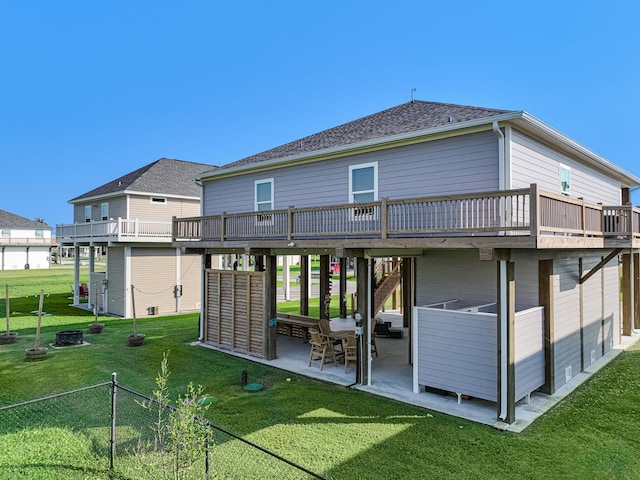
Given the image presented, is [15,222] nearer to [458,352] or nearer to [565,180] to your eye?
[458,352]

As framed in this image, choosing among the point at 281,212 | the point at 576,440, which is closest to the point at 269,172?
the point at 281,212

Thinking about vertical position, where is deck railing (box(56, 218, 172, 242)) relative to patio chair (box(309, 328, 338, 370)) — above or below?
above

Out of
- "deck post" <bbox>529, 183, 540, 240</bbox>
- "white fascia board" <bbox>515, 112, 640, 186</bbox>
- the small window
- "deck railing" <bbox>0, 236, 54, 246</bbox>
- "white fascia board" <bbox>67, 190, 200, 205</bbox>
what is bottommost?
"deck post" <bbox>529, 183, 540, 240</bbox>

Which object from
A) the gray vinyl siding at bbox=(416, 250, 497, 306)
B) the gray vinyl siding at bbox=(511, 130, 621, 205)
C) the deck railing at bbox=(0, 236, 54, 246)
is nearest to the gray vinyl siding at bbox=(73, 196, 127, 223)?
the gray vinyl siding at bbox=(416, 250, 497, 306)

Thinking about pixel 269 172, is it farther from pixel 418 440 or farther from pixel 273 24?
pixel 273 24

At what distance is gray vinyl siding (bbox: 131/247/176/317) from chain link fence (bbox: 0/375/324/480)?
12838 millimetres

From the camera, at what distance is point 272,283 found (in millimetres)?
12312

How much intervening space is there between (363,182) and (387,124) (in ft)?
6.79

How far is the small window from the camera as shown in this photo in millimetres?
11141

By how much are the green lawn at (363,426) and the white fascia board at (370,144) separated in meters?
5.98

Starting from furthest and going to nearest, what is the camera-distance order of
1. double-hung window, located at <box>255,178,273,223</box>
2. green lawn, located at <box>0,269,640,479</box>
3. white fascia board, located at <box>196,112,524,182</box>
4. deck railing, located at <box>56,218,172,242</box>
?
1. deck railing, located at <box>56,218,172,242</box>
2. double-hung window, located at <box>255,178,273,223</box>
3. white fascia board, located at <box>196,112,524,182</box>
4. green lawn, located at <box>0,269,640,479</box>

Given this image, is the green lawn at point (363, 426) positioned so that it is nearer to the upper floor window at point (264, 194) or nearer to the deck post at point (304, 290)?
the upper floor window at point (264, 194)

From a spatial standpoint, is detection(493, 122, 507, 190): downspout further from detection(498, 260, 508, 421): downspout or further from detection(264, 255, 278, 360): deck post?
detection(264, 255, 278, 360): deck post

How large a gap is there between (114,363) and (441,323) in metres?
9.09
